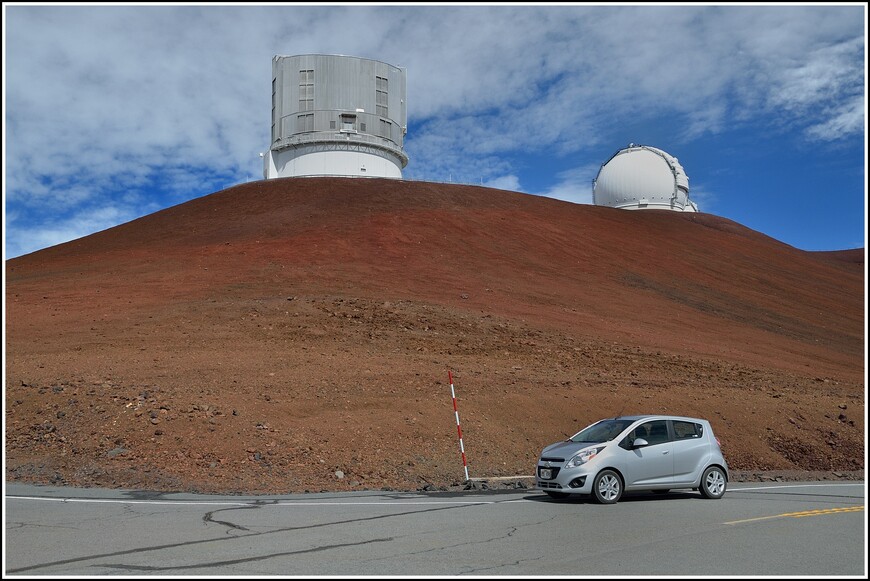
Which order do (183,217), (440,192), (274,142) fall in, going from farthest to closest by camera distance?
(274,142) < (440,192) < (183,217)

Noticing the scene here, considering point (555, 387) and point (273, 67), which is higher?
point (273, 67)

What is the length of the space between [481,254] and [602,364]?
15.9 meters

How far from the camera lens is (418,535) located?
28.1 ft

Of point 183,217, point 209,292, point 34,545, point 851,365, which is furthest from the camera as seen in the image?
point 183,217

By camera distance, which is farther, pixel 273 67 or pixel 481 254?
pixel 273 67

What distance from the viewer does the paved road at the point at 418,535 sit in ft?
23.2

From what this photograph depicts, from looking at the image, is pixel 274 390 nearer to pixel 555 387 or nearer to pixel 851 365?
pixel 555 387

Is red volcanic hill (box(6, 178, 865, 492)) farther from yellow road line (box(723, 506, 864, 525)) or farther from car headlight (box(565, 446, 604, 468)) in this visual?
yellow road line (box(723, 506, 864, 525))

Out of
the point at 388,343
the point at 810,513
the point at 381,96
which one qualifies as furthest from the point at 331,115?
the point at 810,513

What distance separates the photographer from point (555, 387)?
21750 millimetres

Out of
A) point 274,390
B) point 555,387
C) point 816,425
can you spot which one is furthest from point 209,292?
point 816,425

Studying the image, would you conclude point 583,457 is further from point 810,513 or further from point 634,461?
point 810,513

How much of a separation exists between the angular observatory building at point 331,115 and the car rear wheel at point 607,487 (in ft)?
163

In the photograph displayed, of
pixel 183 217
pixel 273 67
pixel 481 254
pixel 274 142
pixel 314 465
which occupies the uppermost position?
pixel 273 67
